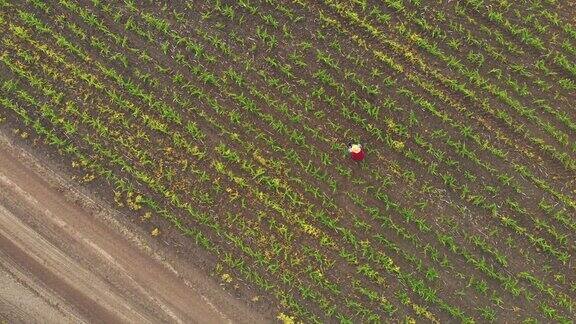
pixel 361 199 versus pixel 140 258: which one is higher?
pixel 361 199

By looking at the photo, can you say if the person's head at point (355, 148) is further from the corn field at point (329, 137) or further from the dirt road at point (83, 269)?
the dirt road at point (83, 269)

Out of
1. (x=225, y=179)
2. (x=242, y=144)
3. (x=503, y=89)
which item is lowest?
(x=225, y=179)

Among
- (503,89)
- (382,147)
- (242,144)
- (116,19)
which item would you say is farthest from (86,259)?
(503,89)

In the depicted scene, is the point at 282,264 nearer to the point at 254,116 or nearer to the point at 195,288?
the point at 195,288

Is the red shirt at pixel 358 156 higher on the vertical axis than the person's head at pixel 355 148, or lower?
lower

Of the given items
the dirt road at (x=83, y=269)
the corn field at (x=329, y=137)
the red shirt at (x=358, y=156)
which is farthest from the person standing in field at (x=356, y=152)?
the dirt road at (x=83, y=269)

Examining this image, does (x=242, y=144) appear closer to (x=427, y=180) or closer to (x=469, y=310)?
(x=427, y=180)

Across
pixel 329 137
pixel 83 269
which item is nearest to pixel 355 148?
pixel 329 137
